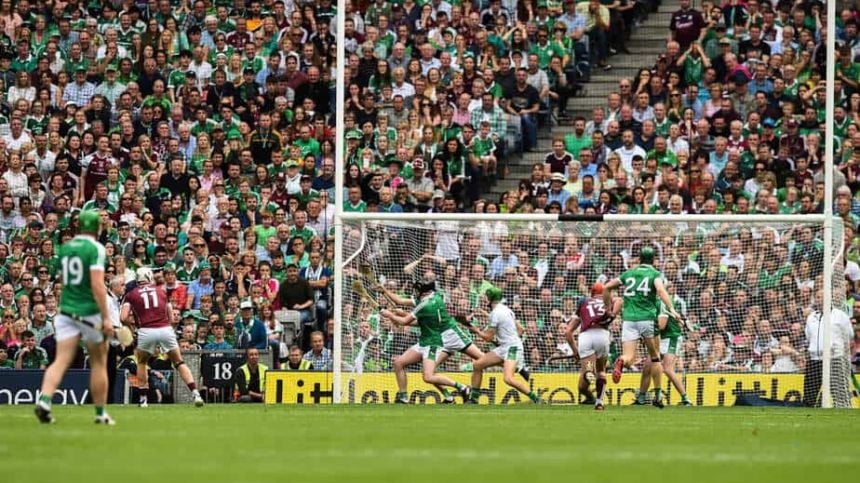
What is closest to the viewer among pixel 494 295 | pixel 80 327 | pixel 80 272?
pixel 80 272

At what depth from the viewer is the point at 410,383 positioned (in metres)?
26.1

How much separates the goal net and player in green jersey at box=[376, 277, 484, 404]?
62 cm

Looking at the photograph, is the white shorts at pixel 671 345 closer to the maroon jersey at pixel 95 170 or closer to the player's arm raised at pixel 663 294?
the player's arm raised at pixel 663 294

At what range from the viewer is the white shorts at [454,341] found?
25.0m

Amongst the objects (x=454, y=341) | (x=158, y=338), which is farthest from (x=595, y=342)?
(x=158, y=338)

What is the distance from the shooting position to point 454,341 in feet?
82.2

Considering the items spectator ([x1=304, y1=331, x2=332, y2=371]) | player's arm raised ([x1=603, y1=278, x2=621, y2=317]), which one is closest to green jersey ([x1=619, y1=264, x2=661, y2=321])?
player's arm raised ([x1=603, y1=278, x2=621, y2=317])

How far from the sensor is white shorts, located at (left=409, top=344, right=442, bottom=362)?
24.9 meters

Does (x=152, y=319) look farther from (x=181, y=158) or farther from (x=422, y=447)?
(x=422, y=447)

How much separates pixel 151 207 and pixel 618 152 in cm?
848

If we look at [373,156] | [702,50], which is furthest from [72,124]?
[702,50]

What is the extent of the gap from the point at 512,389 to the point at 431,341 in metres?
1.94

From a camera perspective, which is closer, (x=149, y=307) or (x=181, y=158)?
(x=149, y=307)

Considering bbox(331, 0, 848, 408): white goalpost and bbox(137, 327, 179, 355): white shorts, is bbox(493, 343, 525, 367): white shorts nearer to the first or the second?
bbox(331, 0, 848, 408): white goalpost
